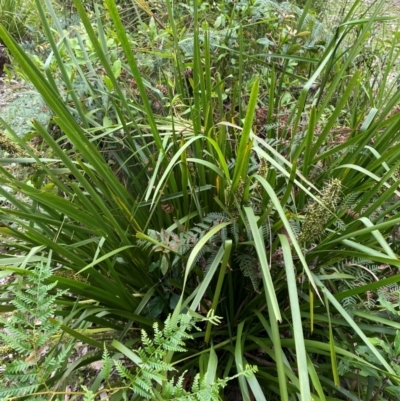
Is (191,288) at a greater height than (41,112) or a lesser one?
lesser

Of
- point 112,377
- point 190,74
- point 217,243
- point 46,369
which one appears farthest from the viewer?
point 190,74

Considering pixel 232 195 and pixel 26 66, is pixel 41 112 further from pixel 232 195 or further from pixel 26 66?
pixel 232 195

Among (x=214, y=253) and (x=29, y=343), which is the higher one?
(x=29, y=343)

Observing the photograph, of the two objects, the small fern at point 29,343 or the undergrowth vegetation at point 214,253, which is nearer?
the small fern at point 29,343

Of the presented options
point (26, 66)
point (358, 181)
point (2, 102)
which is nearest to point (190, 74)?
point (358, 181)

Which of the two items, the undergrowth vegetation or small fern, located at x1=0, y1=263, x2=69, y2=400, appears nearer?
small fern, located at x1=0, y1=263, x2=69, y2=400

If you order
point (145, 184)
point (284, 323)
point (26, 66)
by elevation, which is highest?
point (26, 66)

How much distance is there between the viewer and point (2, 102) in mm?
2578

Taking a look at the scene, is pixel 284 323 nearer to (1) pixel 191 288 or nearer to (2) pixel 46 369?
(1) pixel 191 288

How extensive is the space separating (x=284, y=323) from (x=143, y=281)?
1.39 ft

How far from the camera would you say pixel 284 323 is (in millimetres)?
1087

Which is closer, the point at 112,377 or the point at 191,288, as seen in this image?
the point at 191,288

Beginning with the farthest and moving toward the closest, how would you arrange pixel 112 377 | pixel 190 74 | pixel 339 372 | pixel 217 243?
pixel 190 74, pixel 112 377, pixel 217 243, pixel 339 372

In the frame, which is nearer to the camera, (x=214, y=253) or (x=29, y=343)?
(x=29, y=343)
